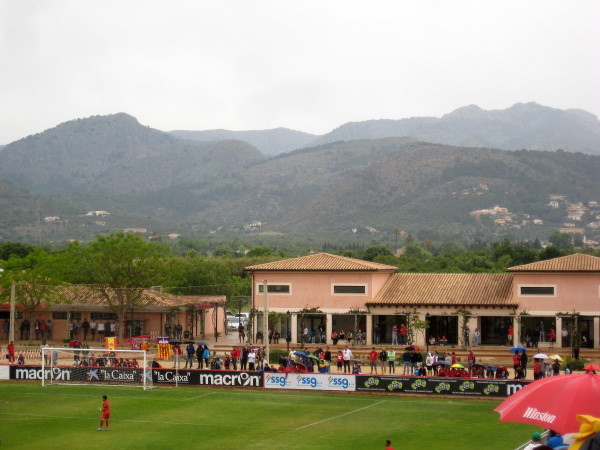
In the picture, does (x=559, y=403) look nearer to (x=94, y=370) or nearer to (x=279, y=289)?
(x=94, y=370)

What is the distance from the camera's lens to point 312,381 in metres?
39.4

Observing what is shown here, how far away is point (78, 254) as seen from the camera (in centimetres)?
6806

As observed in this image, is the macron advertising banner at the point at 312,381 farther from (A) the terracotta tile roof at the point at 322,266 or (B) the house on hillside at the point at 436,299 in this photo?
(A) the terracotta tile roof at the point at 322,266

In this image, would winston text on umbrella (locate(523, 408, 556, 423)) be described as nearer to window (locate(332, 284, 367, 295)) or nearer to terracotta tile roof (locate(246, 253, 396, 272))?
terracotta tile roof (locate(246, 253, 396, 272))

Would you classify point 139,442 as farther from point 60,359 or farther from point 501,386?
point 60,359

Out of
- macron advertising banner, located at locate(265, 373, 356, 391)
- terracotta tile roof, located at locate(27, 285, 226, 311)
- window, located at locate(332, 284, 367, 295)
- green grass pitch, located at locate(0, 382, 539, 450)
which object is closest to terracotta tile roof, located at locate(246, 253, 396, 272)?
window, located at locate(332, 284, 367, 295)

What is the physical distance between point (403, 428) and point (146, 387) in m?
15.0

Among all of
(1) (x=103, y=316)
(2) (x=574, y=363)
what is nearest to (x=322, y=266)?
(1) (x=103, y=316)

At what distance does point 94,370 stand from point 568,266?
1139 inches

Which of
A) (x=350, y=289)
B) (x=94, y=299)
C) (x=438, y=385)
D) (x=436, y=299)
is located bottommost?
(x=438, y=385)

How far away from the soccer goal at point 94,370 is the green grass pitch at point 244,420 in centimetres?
78

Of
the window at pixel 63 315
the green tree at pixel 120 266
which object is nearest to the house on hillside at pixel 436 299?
the green tree at pixel 120 266

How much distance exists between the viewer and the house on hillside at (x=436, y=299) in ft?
174

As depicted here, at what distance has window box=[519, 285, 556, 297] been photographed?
2114 inches
